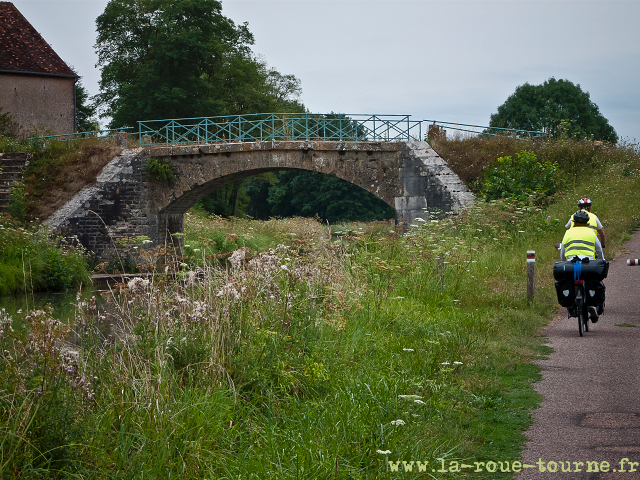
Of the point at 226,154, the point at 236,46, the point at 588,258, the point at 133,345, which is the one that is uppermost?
the point at 236,46

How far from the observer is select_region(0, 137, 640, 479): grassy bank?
3121 millimetres

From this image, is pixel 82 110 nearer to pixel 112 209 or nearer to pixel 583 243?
pixel 112 209

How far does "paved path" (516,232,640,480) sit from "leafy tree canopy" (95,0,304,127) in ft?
77.8

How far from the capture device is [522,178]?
15125mm

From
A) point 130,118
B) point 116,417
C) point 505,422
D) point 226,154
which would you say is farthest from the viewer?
point 130,118

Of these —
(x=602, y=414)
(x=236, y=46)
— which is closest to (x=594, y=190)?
(x=602, y=414)

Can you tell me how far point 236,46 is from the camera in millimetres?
32156

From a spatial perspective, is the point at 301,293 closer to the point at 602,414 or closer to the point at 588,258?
the point at 602,414

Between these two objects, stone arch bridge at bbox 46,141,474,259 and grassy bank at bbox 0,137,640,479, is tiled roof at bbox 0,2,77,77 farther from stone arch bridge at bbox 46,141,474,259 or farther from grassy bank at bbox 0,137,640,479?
grassy bank at bbox 0,137,640,479

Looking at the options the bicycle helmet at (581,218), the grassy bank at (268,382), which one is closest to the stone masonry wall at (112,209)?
the grassy bank at (268,382)

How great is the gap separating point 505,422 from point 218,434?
181 centimetres

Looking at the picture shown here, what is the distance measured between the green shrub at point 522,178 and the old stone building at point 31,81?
57.2 feet

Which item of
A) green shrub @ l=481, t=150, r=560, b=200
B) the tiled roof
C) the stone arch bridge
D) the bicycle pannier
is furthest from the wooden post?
the tiled roof

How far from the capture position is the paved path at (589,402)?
10.9 feet
